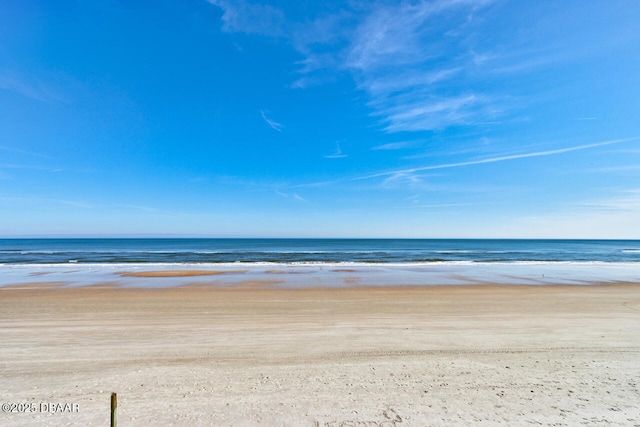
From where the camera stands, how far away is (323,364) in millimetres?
6738

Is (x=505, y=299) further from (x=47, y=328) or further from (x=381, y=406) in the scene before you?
(x=47, y=328)

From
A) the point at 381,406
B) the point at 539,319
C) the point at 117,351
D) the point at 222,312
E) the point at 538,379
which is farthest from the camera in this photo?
the point at 222,312

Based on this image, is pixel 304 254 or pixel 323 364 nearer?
pixel 323 364

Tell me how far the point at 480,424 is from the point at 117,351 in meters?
7.58

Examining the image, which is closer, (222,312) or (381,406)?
(381,406)

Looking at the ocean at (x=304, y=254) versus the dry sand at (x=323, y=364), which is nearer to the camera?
the dry sand at (x=323, y=364)

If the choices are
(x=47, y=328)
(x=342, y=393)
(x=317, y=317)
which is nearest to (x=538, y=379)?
(x=342, y=393)

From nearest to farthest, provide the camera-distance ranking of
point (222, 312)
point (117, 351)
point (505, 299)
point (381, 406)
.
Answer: point (381, 406), point (117, 351), point (222, 312), point (505, 299)

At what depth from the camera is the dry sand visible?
5.00 metres

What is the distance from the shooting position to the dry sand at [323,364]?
500 cm

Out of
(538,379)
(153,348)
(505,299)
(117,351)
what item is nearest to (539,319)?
(505,299)

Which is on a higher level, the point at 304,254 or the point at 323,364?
the point at 304,254

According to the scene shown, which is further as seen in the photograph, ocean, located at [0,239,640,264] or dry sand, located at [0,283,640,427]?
ocean, located at [0,239,640,264]

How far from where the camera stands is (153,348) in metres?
7.66
